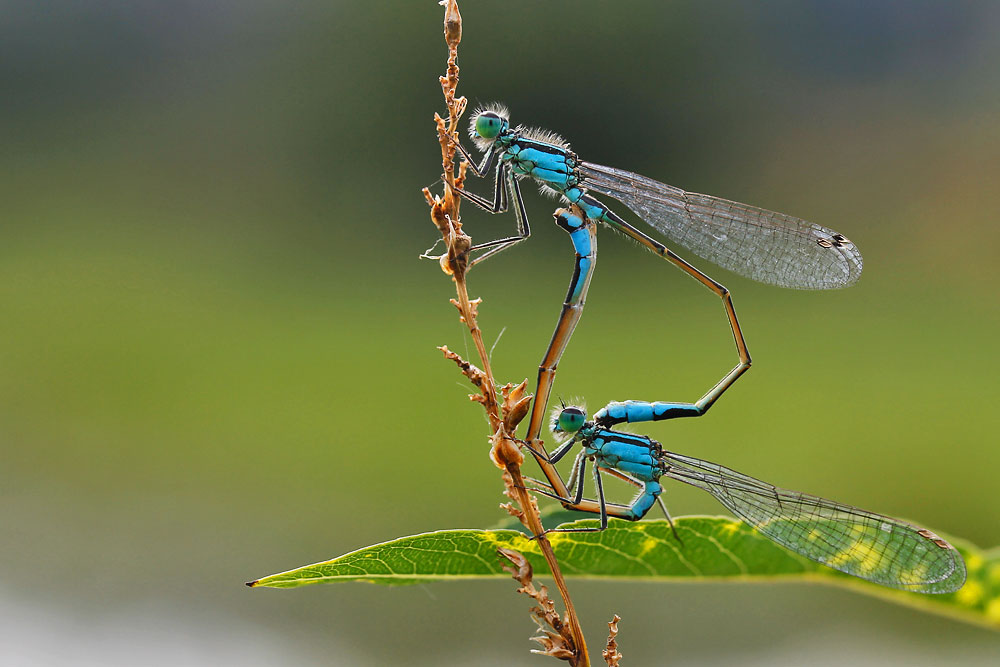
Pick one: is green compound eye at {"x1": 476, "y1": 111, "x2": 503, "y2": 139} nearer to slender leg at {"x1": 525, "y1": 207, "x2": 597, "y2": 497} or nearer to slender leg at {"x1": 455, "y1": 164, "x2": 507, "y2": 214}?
slender leg at {"x1": 455, "y1": 164, "x2": 507, "y2": 214}

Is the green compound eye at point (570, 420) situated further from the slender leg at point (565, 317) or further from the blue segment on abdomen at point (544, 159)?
the blue segment on abdomen at point (544, 159)

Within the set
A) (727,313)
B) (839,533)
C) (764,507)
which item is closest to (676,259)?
(727,313)

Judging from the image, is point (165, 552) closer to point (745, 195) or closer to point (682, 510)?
point (682, 510)

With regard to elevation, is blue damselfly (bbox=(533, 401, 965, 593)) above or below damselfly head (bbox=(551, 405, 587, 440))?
below

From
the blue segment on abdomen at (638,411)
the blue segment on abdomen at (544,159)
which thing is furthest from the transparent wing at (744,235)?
the blue segment on abdomen at (638,411)

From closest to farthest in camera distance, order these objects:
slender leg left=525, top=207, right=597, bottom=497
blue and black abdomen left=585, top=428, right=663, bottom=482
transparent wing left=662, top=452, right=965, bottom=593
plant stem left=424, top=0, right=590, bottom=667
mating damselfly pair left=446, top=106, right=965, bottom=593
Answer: plant stem left=424, top=0, right=590, bottom=667 → transparent wing left=662, top=452, right=965, bottom=593 → mating damselfly pair left=446, top=106, right=965, bottom=593 → slender leg left=525, top=207, right=597, bottom=497 → blue and black abdomen left=585, top=428, right=663, bottom=482

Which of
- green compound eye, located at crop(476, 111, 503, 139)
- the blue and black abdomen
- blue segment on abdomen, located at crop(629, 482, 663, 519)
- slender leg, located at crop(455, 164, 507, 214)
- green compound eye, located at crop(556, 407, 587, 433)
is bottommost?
blue segment on abdomen, located at crop(629, 482, 663, 519)

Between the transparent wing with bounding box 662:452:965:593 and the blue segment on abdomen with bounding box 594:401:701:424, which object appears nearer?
the transparent wing with bounding box 662:452:965:593

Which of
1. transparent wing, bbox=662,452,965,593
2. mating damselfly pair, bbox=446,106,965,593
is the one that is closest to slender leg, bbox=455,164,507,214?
mating damselfly pair, bbox=446,106,965,593
